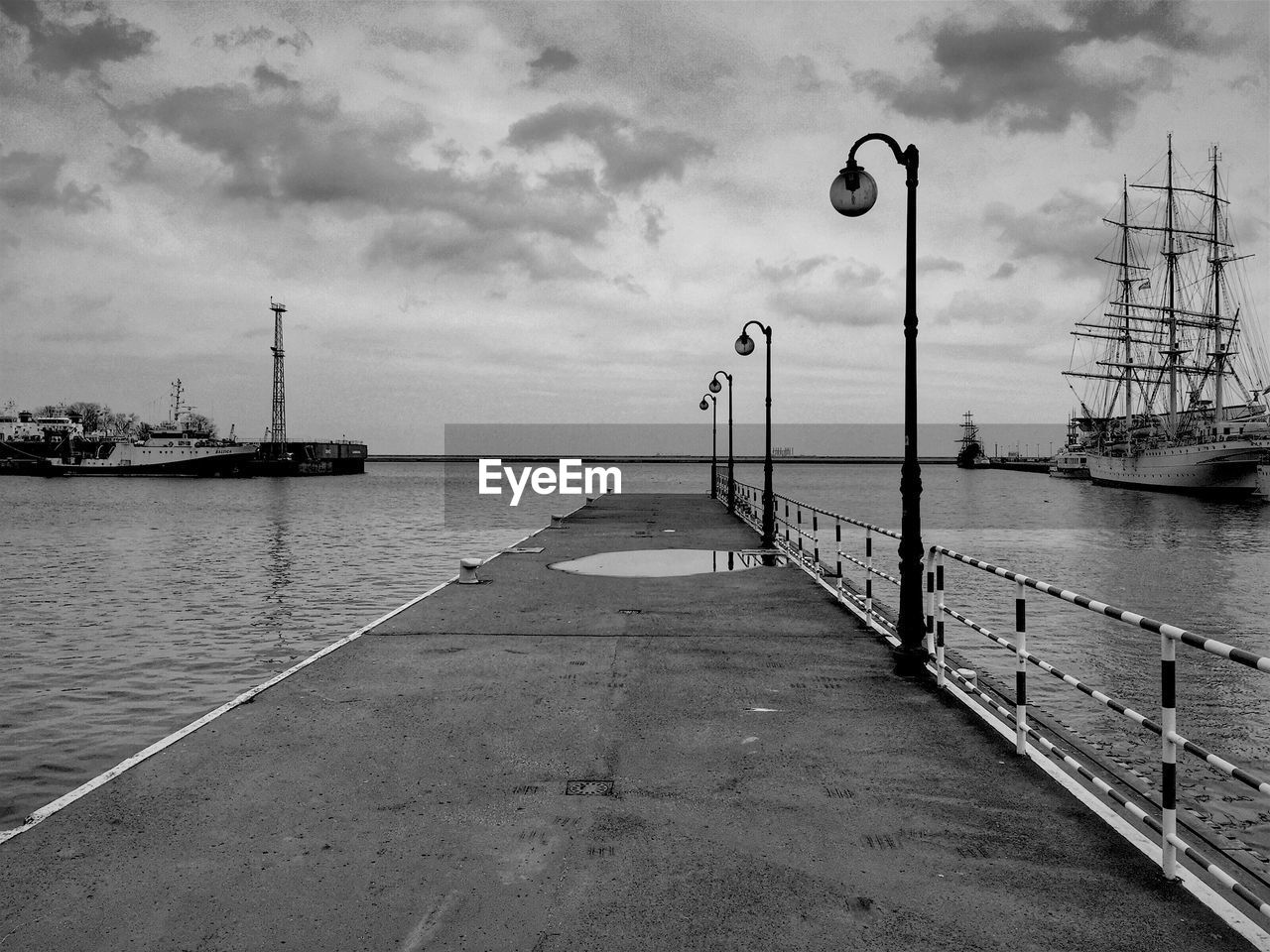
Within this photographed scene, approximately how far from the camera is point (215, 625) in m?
17.8

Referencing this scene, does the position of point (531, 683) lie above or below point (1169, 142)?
below

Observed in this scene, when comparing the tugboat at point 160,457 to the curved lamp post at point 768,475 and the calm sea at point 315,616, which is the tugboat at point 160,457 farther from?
the curved lamp post at point 768,475

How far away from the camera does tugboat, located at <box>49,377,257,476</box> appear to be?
153500 mm

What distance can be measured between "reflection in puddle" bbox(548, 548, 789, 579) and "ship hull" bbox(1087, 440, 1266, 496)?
86586 millimetres

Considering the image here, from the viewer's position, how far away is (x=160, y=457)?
508 ft

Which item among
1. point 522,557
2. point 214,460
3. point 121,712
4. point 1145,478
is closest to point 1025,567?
point 522,557

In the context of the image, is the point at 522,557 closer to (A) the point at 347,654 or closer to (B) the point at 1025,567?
(A) the point at 347,654

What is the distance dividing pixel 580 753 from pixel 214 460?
164 metres

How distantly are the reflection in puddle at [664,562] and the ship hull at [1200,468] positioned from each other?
8659 cm

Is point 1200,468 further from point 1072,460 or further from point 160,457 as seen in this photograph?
point 160,457

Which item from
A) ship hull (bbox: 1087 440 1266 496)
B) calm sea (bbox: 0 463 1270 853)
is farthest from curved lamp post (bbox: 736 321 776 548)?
ship hull (bbox: 1087 440 1266 496)

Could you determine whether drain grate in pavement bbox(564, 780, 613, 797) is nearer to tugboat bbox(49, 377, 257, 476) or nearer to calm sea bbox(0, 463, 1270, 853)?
calm sea bbox(0, 463, 1270, 853)

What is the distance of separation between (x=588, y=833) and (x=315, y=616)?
1565cm

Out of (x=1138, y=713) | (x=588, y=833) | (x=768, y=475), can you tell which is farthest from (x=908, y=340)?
(x=768, y=475)
